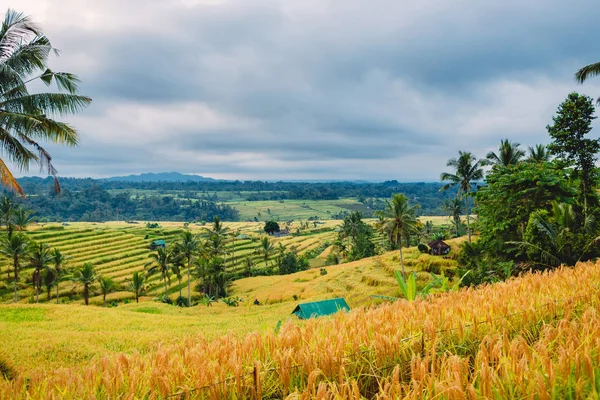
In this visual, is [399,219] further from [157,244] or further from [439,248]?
[157,244]

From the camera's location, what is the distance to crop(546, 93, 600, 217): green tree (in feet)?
75.5

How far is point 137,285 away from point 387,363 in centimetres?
4788

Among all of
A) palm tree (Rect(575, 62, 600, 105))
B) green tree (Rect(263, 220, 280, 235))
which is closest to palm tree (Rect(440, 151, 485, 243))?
palm tree (Rect(575, 62, 600, 105))

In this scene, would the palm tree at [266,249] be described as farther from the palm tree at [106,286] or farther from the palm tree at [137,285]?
the palm tree at [106,286]

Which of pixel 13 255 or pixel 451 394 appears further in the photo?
pixel 13 255

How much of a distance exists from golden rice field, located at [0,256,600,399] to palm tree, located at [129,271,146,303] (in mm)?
45949

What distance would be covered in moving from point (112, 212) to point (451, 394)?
7652 inches

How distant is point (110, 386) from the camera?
8.51 feet

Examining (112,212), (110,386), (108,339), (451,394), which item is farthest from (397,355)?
(112,212)

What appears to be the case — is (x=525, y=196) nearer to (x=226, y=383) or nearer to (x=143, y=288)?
(x=226, y=383)

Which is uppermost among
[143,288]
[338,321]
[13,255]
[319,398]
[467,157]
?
[467,157]

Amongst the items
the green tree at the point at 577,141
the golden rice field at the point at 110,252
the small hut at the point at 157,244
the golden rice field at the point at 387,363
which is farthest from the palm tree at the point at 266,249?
the golden rice field at the point at 387,363

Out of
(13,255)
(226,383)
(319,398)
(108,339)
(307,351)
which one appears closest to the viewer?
(319,398)

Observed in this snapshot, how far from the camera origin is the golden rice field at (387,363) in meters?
2.15
